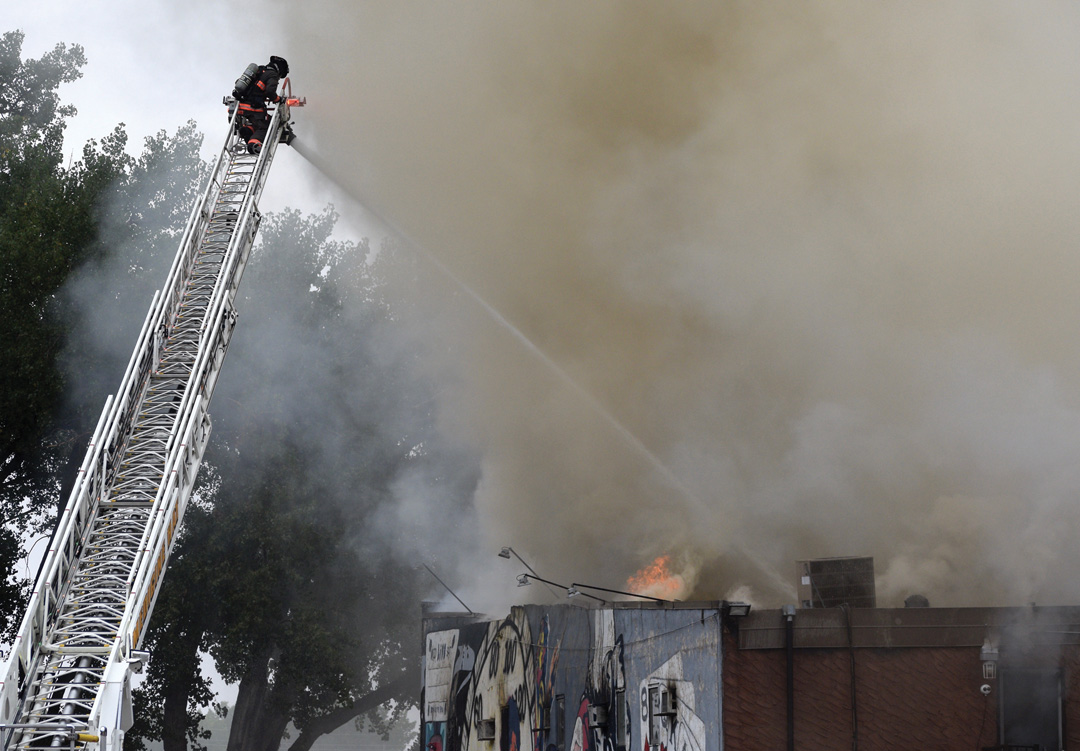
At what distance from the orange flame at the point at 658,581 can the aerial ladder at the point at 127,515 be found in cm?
A: 1021

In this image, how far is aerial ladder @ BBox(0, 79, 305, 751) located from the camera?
11.7 m

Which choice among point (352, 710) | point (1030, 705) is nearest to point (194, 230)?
point (1030, 705)

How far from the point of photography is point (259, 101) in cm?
1744

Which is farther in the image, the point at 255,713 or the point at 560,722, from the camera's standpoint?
the point at 255,713

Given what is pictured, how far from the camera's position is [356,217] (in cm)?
3109

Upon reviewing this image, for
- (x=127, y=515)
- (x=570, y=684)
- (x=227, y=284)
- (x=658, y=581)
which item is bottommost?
(x=570, y=684)

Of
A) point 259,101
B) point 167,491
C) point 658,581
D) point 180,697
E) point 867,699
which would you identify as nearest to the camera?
point 867,699

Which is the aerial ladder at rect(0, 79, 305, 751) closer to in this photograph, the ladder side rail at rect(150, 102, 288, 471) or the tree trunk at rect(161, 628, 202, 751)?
the ladder side rail at rect(150, 102, 288, 471)

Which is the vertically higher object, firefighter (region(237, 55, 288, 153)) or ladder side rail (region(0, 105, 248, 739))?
firefighter (region(237, 55, 288, 153))

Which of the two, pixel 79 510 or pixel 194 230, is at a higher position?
pixel 194 230

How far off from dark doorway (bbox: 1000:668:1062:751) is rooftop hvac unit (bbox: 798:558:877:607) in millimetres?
2369

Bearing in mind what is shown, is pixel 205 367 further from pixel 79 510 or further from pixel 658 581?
pixel 658 581

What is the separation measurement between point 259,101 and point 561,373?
10543mm

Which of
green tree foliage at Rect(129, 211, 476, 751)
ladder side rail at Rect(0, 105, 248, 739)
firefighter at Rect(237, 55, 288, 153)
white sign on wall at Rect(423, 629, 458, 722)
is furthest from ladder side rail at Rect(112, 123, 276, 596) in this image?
green tree foliage at Rect(129, 211, 476, 751)
